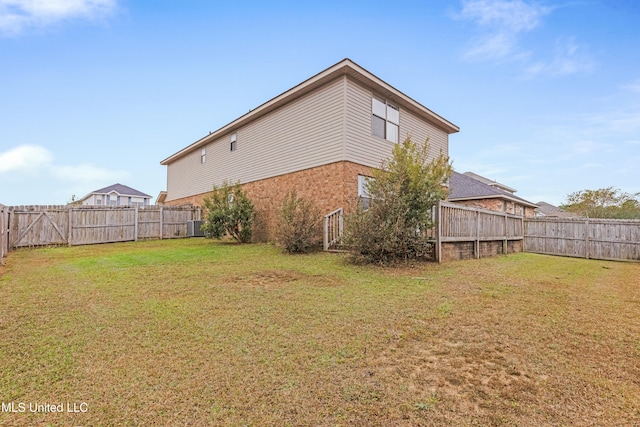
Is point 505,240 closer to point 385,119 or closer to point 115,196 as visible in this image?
point 385,119

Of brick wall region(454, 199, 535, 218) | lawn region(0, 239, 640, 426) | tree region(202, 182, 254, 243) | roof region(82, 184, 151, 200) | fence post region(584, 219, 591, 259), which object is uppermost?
roof region(82, 184, 151, 200)

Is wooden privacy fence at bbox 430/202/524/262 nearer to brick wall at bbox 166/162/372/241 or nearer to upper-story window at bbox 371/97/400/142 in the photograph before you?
brick wall at bbox 166/162/372/241

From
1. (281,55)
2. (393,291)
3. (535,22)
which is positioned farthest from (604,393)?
(281,55)

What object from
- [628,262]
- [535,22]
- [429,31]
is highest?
[429,31]

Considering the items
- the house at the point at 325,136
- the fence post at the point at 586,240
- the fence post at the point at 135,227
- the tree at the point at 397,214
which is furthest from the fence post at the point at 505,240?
the fence post at the point at 135,227

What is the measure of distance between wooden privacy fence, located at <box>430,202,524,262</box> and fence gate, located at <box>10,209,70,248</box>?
14.8 metres

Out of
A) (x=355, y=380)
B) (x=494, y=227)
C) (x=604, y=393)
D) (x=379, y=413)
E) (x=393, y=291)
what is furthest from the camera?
(x=494, y=227)

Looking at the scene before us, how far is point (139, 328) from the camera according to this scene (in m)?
3.34

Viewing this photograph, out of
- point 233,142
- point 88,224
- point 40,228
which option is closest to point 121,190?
point 88,224

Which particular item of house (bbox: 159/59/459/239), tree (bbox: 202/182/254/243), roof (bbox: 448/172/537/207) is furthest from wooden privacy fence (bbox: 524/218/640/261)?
tree (bbox: 202/182/254/243)

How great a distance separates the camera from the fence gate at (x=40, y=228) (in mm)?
11695

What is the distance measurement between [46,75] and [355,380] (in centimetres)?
1665

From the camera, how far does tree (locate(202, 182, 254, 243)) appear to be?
1280cm

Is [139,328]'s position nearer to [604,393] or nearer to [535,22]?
[604,393]
